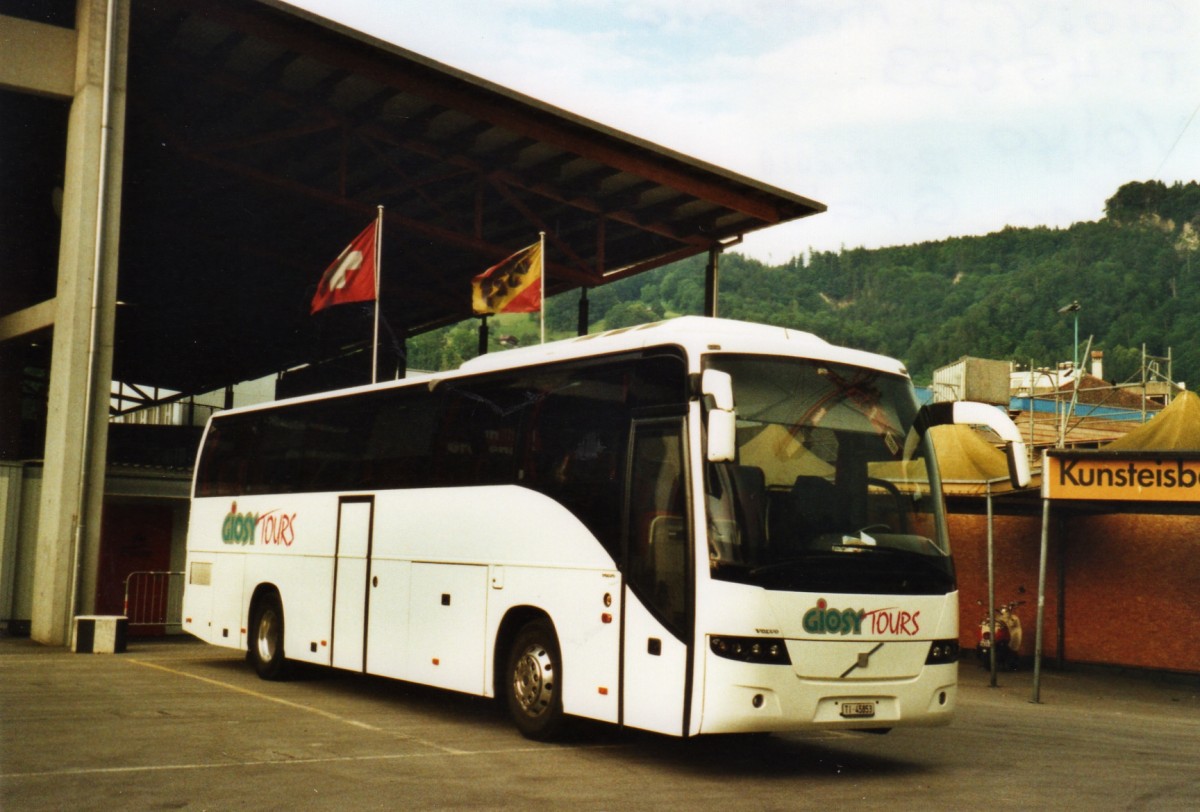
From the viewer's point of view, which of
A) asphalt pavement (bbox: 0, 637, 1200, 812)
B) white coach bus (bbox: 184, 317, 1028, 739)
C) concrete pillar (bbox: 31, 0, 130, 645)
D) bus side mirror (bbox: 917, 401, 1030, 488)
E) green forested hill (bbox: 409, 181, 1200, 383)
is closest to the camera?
asphalt pavement (bbox: 0, 637, 1200, 812)

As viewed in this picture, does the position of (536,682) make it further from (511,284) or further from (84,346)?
(511,284)

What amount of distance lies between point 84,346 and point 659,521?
38.4 feet

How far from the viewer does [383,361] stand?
38031mm

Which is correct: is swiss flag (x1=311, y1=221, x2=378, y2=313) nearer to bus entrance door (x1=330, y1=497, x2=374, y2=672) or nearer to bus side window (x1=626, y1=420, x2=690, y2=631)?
bus entrance door (x1=330, y1=497, x2=374, y2=672)

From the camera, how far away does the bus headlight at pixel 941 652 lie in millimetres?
9438

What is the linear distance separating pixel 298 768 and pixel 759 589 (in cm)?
334

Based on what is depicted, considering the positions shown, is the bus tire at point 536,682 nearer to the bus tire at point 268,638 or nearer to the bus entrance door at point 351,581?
the bus entrance door at point 351,581

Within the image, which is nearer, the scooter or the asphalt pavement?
the asphalt pavement

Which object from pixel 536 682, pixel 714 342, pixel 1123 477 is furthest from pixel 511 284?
pixel 714 342

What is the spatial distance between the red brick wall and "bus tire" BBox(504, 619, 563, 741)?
46.7 feet

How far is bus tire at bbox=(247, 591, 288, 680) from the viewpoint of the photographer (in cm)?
1459

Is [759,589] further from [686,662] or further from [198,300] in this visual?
[198,300]

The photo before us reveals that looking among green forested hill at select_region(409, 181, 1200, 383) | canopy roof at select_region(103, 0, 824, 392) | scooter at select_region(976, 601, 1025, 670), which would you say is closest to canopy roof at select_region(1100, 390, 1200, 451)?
scooter at select_region(976, 601, 1025, 670)

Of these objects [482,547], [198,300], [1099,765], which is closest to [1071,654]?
[1099,765]
